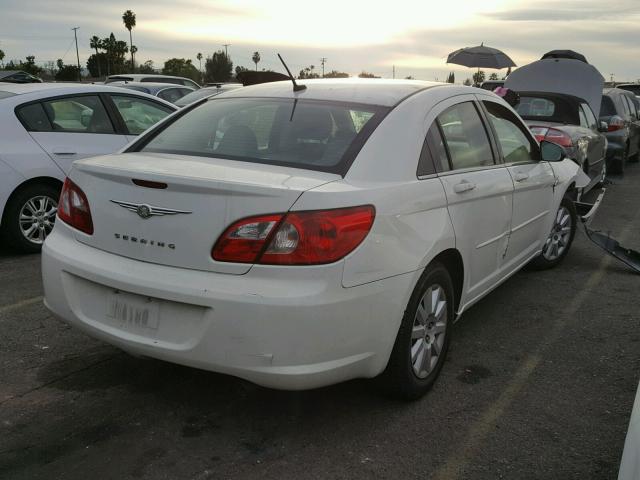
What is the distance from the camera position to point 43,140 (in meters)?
6.06

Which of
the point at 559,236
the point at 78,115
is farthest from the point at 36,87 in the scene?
the point at 559,236

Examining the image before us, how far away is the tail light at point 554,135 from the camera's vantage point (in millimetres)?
7951

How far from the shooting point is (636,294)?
5.27 meters

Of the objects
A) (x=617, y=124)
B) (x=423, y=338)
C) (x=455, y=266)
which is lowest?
(x=423, y=338)

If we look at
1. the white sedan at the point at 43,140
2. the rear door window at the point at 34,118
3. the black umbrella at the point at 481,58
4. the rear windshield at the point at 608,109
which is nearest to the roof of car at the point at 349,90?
the white sedan at the point at 43,140

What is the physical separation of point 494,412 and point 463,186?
1.19 metres

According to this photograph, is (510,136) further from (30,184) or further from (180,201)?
(30,184)

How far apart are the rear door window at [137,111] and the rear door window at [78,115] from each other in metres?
0.21

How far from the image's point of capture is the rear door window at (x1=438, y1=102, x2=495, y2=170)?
12.0 feet

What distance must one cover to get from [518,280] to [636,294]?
3.01 feet

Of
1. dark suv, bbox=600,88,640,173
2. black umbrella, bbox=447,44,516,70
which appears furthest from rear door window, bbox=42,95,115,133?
black umbrella, bbox=447,44,516,70

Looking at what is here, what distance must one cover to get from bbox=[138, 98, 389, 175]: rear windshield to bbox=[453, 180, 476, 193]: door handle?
1.89 feet

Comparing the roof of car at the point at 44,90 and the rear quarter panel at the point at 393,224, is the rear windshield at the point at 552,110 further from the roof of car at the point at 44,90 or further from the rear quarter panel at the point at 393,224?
the rear quarter panel at the point at 393,224

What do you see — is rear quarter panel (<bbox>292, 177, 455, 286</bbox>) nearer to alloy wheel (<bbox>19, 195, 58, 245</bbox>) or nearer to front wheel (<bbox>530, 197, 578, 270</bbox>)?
front wheel (<bbox>530, 197, 578, 270</bbox>)
